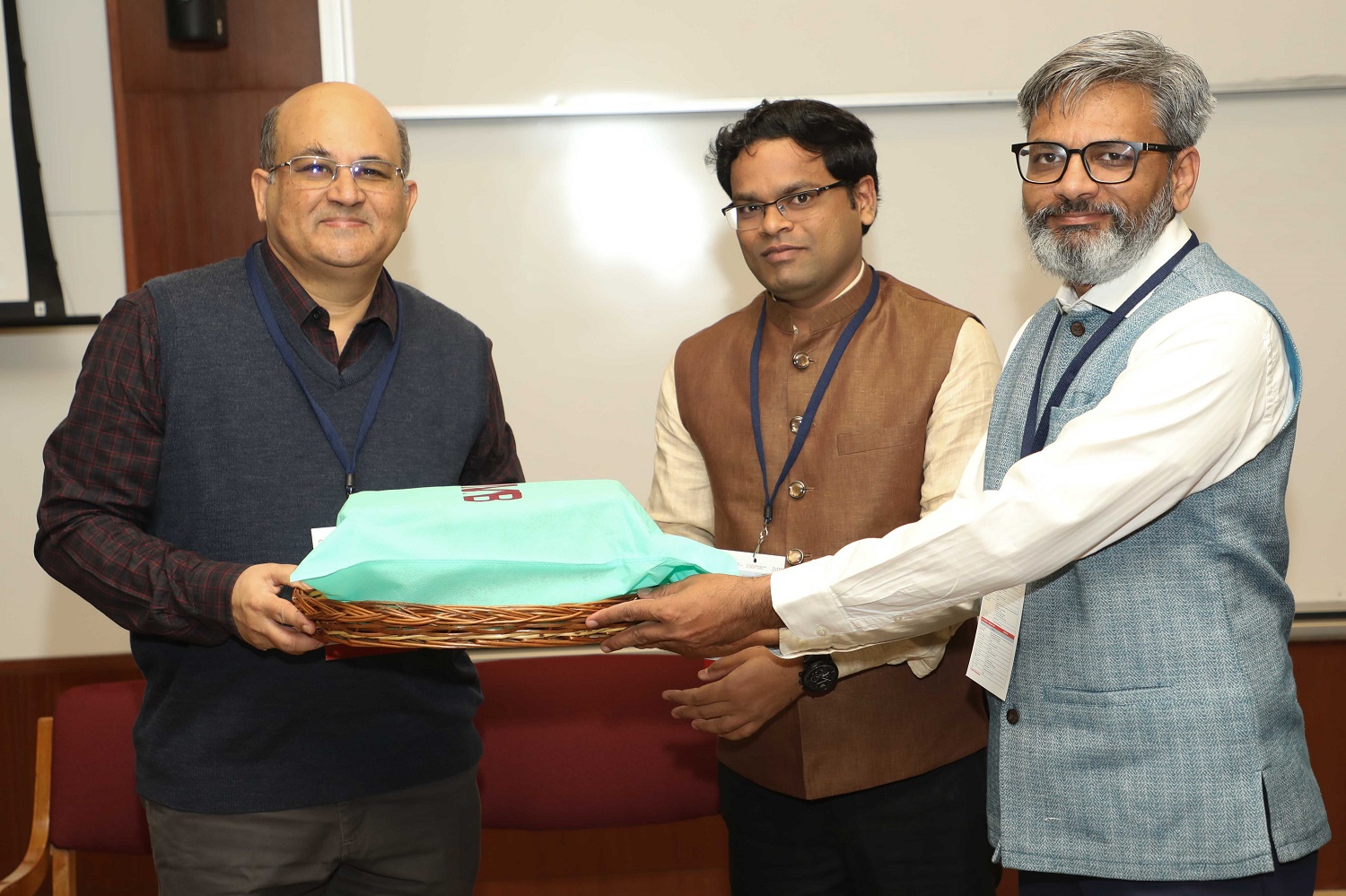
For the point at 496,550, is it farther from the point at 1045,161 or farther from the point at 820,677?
the point at 1045,161

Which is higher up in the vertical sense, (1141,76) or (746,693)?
(1141,76)

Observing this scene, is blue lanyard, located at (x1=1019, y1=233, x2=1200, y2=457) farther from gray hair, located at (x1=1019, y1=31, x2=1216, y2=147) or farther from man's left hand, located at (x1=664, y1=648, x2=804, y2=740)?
man's left hand, located at (x1=664, y1=648, x2=804, y2=740)

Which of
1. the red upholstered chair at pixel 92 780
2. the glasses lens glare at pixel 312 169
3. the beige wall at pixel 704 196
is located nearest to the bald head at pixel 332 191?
the glasses lens glare at pixel 312 169

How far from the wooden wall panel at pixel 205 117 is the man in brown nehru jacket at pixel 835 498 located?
1860 millimetres

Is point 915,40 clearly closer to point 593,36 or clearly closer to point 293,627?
point 593,36

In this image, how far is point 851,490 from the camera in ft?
6.40

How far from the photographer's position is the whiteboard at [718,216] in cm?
289

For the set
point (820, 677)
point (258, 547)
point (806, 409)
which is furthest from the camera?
point (806, 409)

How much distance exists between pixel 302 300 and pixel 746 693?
97 cm

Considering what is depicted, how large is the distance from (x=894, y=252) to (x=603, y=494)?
161cm

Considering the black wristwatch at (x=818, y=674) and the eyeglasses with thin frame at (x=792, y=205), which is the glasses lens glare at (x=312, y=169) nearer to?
the eyeglasses with thin frame at (x=792, y=205)

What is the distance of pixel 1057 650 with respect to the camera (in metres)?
1.55

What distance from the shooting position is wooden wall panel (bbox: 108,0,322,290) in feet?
10.6

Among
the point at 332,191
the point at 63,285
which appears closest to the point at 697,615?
the point at 332,191
